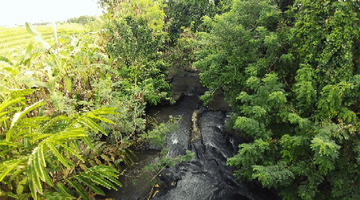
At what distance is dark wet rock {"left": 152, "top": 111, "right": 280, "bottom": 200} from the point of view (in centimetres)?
343

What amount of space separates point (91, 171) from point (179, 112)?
4.04 meters

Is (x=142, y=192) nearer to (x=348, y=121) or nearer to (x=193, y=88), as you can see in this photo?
(x=348, y=121)

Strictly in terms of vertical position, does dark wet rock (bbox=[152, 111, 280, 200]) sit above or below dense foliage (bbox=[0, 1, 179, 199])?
below

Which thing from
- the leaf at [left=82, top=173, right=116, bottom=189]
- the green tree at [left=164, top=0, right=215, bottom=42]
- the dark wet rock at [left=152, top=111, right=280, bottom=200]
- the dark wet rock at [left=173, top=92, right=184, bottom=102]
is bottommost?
the dark wet rock at [left=152, top=111, right=280, bottom=200]

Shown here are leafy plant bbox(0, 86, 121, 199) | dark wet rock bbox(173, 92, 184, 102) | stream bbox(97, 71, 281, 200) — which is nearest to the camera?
leafy plant bbox(0, 86, 121, 199)

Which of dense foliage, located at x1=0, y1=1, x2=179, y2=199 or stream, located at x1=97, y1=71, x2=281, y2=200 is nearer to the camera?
dense foliage, located at x1=0, y1=1, x2=179, y2=199

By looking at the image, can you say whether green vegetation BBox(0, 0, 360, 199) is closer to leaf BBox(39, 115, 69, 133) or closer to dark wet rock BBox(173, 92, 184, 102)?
leaf BBox(39, 115, 69, 133)

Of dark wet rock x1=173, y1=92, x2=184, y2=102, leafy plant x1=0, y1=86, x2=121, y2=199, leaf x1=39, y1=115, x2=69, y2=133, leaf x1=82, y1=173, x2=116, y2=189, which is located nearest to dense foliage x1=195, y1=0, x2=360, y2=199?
leaf x1=82, y1=173, x2=116, y2=189

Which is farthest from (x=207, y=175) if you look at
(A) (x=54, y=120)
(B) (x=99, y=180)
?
(A) (x=54, y=120)

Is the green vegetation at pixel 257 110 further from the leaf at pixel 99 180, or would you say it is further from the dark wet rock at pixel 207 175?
the dark wet rock at pixel 207 175

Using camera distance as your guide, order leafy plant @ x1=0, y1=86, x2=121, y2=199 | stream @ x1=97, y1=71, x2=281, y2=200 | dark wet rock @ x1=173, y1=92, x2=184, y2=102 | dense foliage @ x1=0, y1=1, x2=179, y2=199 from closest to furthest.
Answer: leafy plant @ x1=0, y1=86, x2=121, y2=199, dense foliage @ x1=0, y1=1, x2=179, y2=199, stream @ x1=97, y1=71, x2=281, y2=200, dark wet rock @ x1=173, y1=92, x2=184, y2=102

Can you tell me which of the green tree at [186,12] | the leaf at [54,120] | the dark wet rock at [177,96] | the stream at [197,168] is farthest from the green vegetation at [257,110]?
the green tree at [186,12]

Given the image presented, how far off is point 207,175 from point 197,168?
0.89 feet

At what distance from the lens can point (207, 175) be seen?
153 inches
